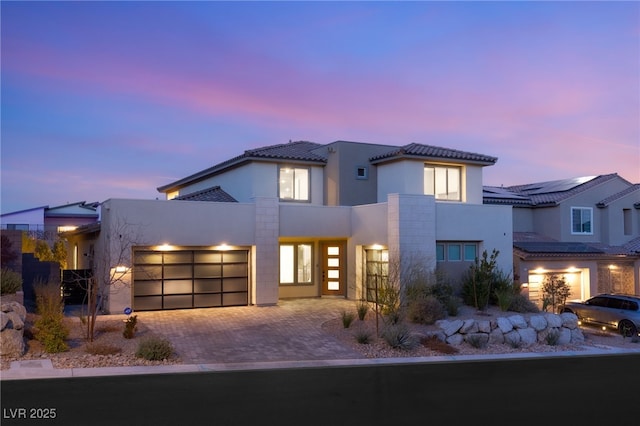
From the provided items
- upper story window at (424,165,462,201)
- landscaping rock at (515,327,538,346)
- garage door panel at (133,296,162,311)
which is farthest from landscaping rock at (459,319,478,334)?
garage door panel at (133,296,162,311)

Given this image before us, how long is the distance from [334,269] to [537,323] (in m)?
9.33

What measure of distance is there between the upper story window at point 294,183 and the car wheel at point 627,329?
13.7 meters

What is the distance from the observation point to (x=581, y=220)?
1236 inches

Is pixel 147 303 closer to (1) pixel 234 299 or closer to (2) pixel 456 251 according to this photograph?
(1) pixel 234 299

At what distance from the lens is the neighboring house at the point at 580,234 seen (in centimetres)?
2741

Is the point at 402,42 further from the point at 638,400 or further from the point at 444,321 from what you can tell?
the point at 638,400

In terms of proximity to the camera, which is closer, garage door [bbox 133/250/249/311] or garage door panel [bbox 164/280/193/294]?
garage door [bbox 133/250/249/311]

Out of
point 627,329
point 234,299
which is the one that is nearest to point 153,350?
point 234,299

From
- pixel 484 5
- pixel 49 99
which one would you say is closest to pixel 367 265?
pixel 484 5

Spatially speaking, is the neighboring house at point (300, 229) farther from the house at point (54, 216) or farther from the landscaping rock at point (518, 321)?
the house at point (54, 216)

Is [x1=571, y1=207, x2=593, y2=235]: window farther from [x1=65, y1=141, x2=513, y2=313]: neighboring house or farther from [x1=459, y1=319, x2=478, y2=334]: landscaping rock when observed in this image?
[x1=459, y1=319, x2=478, y2=334]: landscaping rock

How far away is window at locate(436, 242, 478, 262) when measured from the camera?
74.6 ft

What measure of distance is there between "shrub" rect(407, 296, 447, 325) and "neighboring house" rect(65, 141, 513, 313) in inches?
84.8

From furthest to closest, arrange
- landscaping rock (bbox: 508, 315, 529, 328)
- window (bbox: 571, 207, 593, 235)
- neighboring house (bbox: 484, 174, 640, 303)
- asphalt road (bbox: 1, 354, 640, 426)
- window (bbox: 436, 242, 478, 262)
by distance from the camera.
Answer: window (bbox: 571, 207, 593, 235) → neighboring house (bbox: 484, 174, 640, 303) → window (bbox: 436, 242, 478, 262) → landscaping rock (bbox: 508, 315, 529, 328) → asphalt road (bbox: 1, 354, 640, 426)
